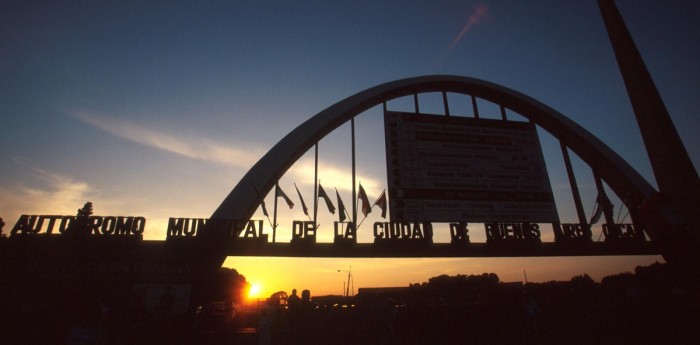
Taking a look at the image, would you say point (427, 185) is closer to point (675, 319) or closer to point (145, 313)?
point (675, 319)

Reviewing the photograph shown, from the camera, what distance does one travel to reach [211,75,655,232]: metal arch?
57.0 feet

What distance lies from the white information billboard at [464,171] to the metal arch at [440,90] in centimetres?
466

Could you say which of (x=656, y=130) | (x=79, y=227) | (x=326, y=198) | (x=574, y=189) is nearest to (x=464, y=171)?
(x=326, y=198)

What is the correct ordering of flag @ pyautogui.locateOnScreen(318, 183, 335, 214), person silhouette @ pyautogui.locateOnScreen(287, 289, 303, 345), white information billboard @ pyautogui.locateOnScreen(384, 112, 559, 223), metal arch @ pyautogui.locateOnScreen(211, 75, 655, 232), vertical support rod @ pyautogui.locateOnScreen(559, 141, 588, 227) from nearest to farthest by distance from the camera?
person silhouette @ pyautogui.locateOnScreen(287, 289, 303, 345) → white information billboard @ pyautogui.locateOnScreen(384, 112, 559, 223) → flag @ pyautogui.locateOnScreen(318, 183, 335, 214) → metal arch @ pyautogui.locateOnScreen(211, 75, 655, 232) → vertical support rod @ pyautogui.locateOnScreen(559, 141, 588, 227)

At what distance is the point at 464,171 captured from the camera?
16.1 m

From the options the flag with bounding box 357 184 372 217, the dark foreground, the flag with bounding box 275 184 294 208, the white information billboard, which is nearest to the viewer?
the dark foreground

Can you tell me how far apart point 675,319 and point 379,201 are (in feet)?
43.2

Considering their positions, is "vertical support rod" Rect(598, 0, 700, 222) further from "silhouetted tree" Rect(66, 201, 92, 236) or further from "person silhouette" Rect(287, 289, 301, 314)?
"silhouetted tree" Rect(66, 201, 92, 236)

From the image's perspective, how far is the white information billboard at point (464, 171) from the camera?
598 inches

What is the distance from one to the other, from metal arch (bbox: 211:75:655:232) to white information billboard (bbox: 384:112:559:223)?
466 centimetres

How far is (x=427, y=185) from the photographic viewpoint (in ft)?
50.8

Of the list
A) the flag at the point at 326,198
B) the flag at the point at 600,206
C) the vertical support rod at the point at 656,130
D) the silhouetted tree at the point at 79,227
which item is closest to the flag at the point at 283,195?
the flag at the point at 326,198

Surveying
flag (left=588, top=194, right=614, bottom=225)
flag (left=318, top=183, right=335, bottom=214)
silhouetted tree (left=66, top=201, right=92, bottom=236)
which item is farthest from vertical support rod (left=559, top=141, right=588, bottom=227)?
silhouetted tree (left=66, top=201, right=92, bottom=236)

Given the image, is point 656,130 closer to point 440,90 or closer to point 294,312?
point 440,90
